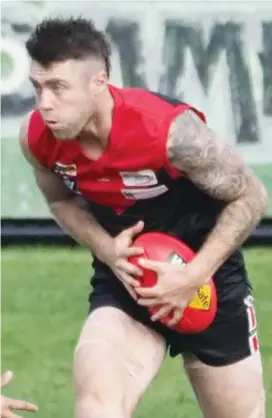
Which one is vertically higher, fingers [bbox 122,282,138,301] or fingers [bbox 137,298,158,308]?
fingers [bbox 137,298,158,308]

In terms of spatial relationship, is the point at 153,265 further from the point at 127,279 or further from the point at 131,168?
the point at 131,168

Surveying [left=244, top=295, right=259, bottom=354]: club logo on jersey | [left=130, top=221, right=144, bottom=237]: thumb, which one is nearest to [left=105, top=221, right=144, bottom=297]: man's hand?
[left=130, top=221, right=144, bottom=237]: thumb

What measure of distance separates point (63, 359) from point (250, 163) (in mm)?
4242

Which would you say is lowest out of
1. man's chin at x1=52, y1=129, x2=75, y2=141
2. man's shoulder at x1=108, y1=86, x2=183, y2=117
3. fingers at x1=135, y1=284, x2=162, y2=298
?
fingers at x1=135, y1=284, x2=162, y2=298

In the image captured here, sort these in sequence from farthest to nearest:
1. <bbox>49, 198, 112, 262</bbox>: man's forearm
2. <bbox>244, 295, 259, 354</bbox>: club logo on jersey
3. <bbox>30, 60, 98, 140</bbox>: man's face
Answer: <bbox>244, 295, 259, 354</bbox>: club logo on jersey → <bbox>49, 198, 112, 262</bbox>: man's forearm → <bbox>30, 60, 98, 140</bbox>: man's face

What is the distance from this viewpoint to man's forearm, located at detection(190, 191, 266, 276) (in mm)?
4730

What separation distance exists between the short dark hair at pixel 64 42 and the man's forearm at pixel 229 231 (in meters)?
0.75

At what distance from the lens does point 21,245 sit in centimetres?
1141

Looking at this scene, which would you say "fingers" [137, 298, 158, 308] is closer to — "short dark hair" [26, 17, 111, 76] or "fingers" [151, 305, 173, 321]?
"fingers" [151, 305, 173, 321]

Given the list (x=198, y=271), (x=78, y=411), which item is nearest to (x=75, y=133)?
(x=198, y=271)

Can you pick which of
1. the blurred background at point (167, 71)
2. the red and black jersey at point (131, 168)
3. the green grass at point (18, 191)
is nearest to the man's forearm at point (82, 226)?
the red and black jersey at point (131, 168)

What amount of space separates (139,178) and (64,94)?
460mm

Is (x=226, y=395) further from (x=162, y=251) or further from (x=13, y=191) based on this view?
(x=13, y=191)

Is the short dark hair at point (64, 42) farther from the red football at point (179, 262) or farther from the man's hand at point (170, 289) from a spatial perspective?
Answer: the man's hand at point (170, 289)
